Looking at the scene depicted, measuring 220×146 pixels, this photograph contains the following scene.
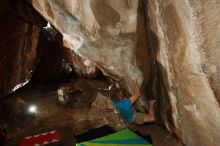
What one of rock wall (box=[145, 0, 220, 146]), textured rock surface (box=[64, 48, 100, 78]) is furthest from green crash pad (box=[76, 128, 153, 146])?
textured rock surface (box=[64, 48, 100, 78])

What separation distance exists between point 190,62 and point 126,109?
3077 millimetres

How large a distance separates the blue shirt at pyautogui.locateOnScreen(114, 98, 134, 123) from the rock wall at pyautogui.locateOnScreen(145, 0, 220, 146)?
1.44m

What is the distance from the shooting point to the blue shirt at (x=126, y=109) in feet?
20.5

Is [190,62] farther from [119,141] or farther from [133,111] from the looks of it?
[133,111]

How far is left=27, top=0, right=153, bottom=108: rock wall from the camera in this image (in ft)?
16.4

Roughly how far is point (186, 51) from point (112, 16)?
189cm

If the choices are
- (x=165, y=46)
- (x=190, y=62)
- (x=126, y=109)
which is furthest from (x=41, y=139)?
(x=190, y=62)

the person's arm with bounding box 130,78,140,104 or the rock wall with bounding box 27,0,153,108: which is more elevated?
the rock wall with bounding box 27,0,153,108

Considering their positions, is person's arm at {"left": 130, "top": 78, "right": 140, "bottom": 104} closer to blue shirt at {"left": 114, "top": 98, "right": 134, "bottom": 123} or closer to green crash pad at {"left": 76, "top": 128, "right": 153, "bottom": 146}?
blue shirt at {"left": 114, "top": 98, "right": 134, "bottom": 123}

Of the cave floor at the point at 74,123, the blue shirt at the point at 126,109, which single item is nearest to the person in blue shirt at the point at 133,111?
the blue shirt at the point at 126,109

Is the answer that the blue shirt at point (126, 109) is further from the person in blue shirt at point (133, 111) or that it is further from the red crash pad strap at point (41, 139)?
the red crash pad strap at point (41, 139)

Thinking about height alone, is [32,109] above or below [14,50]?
below

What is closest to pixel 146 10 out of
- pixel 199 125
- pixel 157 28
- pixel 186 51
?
pixel 157 28

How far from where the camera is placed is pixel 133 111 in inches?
245
